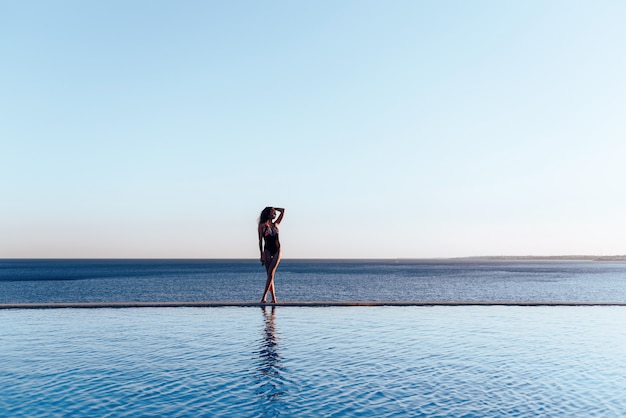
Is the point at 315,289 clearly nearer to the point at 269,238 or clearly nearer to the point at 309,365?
the point at 269,238

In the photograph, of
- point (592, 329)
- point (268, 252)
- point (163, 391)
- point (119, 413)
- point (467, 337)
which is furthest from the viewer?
point (268, 252)

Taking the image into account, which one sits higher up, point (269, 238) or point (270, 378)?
point (269, 238)

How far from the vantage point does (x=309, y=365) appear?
8.12 metres

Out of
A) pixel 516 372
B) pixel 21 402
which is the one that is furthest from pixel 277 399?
pixel 516 372

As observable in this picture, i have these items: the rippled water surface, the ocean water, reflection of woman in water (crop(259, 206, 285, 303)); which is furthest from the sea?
the ocean water

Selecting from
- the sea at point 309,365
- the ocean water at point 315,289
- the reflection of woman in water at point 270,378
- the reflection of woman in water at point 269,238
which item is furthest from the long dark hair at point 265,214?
the ocean water at point 315,289

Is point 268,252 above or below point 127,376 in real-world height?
above

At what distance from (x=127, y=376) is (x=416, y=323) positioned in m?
7.48

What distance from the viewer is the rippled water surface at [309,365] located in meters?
6.18

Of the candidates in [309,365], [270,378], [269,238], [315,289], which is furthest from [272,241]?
[315,289]

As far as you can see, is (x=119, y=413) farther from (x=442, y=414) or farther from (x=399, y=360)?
(x=399, y=360)

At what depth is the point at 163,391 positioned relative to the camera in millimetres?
6684

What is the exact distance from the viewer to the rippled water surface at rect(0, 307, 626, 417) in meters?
6.18

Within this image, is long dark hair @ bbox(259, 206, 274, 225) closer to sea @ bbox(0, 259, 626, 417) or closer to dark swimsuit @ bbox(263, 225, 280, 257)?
dark swimsuit @ bbox(263, 225, 280, 257)
